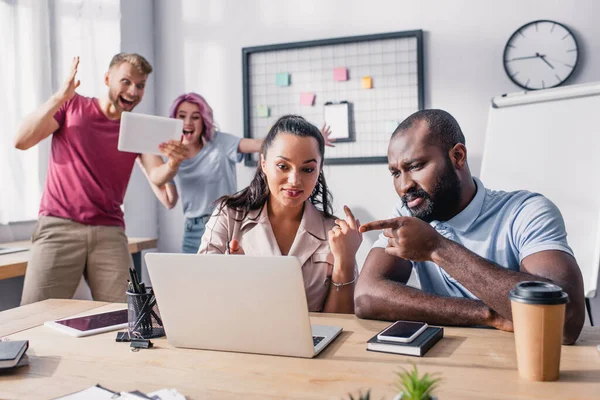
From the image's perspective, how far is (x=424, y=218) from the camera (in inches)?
57.9

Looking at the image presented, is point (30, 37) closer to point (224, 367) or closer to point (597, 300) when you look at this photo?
point (224, 367)

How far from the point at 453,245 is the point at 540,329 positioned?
334mm

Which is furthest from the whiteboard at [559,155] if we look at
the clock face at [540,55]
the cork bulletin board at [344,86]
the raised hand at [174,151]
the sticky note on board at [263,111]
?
the raised hand at [174,151]

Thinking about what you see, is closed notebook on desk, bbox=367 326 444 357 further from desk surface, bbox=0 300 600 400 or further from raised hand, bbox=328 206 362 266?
raised hand, bbox=328 206 362 266

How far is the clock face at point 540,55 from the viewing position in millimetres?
2812

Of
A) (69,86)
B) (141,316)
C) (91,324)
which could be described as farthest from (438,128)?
(69,86)

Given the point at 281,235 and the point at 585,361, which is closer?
the point at 585,361

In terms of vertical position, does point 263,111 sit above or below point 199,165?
above

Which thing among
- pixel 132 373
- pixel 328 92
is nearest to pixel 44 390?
pixel 132 373

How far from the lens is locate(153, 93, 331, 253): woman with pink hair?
9.30 ft

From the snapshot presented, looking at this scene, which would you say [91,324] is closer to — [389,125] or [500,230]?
[500,230]

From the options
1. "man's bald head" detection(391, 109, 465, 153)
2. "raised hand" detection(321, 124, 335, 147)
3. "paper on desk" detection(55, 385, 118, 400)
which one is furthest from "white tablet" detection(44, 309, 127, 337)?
"raised hand" detection(321, 124, 335, 147)

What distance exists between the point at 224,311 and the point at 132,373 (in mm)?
188

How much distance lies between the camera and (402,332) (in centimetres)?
109
